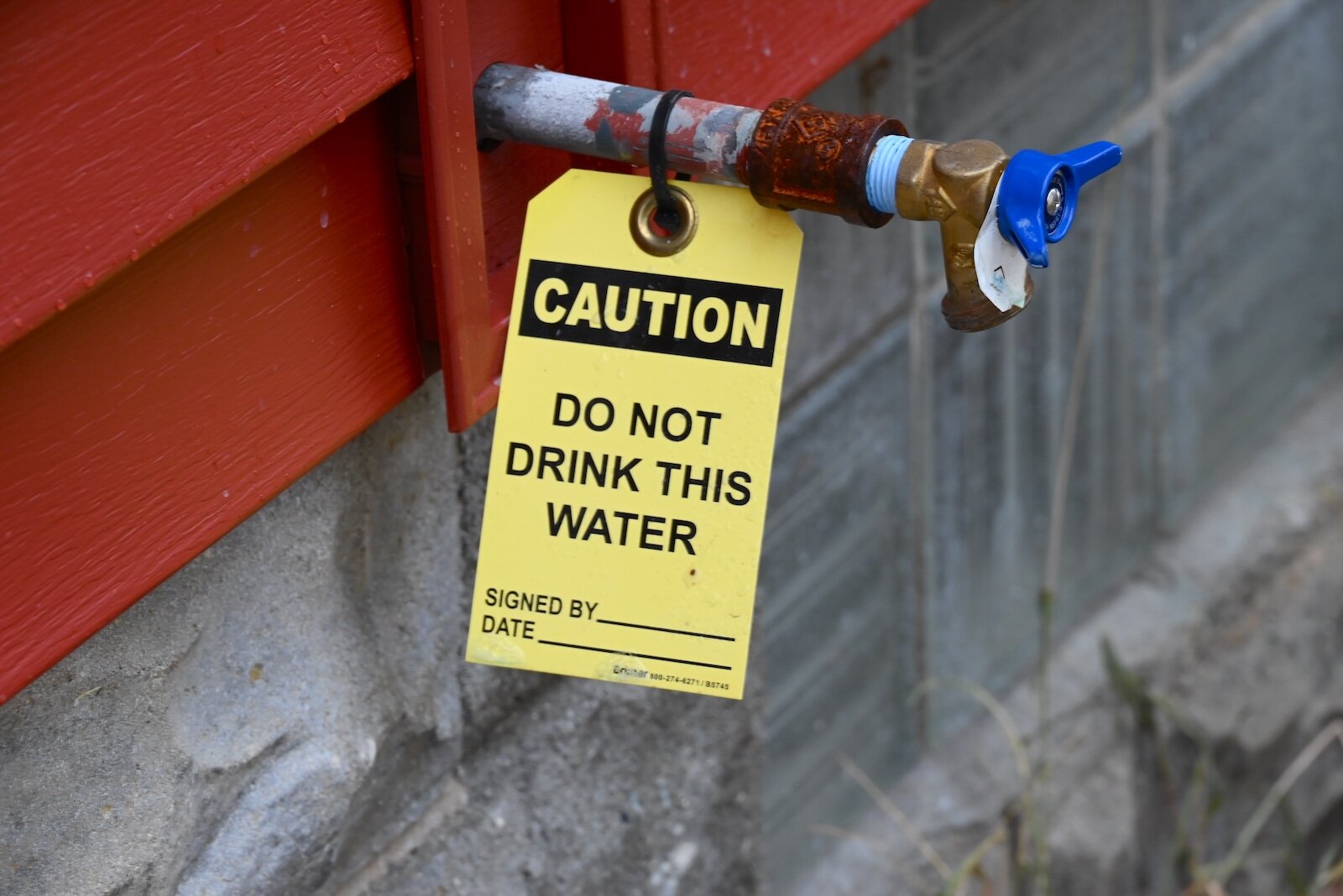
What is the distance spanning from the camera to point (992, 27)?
1954 millimetres

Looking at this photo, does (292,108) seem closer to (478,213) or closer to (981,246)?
(478,213)

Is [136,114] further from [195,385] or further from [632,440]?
[632,440]

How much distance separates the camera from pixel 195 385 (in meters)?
0.82

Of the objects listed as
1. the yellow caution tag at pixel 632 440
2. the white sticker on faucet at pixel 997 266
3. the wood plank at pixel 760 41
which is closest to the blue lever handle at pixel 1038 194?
the white sticker on faucet at pixel 997 266

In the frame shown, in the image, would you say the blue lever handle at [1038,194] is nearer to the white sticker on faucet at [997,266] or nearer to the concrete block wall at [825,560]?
the white sticker on faucet at [997,266]

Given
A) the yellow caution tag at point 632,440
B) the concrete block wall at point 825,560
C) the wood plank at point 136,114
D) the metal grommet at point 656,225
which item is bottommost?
the concrete block wall at point 825,560

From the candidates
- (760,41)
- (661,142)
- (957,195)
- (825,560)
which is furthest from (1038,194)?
(825,560)

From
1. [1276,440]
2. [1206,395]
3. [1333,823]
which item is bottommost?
[1333,823]

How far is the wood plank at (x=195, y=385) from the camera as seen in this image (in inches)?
Result: 29.9

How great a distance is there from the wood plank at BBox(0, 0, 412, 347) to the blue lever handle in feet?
1.11

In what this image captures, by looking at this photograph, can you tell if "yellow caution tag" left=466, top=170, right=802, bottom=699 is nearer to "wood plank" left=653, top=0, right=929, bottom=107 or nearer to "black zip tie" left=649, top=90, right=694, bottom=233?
"black zip tie" left=649, top=90, right=694, bottom=233

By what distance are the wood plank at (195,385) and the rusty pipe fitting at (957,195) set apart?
1.02 ft

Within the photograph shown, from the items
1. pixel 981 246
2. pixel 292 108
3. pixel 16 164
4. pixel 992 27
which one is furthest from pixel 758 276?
pixel 992 27

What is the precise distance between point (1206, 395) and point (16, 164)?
7.83ft
